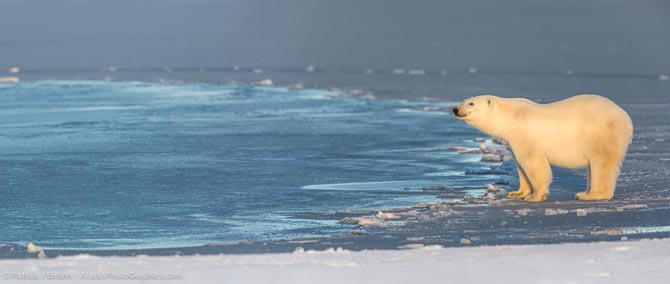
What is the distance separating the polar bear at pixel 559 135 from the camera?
24.9 feet

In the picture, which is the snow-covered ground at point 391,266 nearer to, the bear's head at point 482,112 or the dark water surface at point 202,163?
the dark water surface at point 202,163

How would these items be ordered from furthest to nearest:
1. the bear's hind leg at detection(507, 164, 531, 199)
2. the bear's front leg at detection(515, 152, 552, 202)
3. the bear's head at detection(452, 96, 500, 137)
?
1. the bear's head at detection(452, 96, 500, 137)
2. the bear's hind leg at detection(507, 164, 531, 199)
3. the bear's front leg at detection(515, 152, 552, 202)

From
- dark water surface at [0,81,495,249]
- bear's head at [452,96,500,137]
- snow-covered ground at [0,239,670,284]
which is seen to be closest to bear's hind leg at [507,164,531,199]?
bear's head at [452,96,500,137]

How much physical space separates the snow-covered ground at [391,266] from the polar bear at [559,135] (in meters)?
1.98

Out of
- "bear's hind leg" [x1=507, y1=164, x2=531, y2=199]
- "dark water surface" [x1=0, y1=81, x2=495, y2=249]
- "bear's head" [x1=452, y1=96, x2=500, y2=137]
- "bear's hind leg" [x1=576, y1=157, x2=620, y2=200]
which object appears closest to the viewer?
"dark water surface" [x1=0, y1=81, x2=495, y2=249]

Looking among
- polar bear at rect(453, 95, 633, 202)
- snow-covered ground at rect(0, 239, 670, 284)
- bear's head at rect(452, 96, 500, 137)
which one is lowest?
snow-covered ground at rect(0, 239, 670, 284)

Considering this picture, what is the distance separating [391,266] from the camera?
516 centimetres

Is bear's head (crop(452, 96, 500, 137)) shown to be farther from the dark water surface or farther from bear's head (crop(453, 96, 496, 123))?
the dark water surface

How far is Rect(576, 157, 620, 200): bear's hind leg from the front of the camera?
7566 millimetres

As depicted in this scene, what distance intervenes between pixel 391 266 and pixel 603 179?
9.35 feet

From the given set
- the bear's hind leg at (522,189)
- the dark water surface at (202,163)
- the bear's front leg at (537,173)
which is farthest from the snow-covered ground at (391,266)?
the bear's hind leg at (522,189)

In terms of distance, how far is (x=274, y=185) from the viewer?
854 centimetres

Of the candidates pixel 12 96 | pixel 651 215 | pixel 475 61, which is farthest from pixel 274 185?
pixel 475 61

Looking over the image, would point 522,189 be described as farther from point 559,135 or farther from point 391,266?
point 391,266
